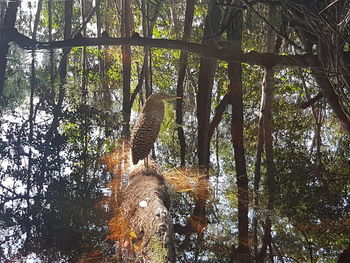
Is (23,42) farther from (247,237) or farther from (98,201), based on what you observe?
(247,237)

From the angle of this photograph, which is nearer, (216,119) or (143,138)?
(143,138)

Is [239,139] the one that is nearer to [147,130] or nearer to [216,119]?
[216,119]

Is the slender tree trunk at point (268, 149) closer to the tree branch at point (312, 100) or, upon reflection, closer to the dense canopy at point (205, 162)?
the dense canopy at point (205, 162)

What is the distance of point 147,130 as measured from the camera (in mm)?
4516

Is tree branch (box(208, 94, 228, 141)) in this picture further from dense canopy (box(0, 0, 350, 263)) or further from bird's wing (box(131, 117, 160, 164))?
bird's wing (box(131, 117, 160, 164))

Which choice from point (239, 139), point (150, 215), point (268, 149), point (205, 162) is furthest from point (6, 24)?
point (150, 215)

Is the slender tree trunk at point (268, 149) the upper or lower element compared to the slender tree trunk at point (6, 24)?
lower

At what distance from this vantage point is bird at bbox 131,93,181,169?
426cm

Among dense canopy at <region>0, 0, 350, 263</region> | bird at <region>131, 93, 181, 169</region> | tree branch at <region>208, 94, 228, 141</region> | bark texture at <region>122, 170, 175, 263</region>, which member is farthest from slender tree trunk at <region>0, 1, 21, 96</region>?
bark texture at <region>122, 170, 175, 263</region>

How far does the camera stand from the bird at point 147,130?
168 inches

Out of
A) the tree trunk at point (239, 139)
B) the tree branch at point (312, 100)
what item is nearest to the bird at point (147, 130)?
the tree trunk at point (239, 139)

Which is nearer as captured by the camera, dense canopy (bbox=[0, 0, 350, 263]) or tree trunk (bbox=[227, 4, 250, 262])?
dense canopy (bbox=[0, 0, 350, 263])

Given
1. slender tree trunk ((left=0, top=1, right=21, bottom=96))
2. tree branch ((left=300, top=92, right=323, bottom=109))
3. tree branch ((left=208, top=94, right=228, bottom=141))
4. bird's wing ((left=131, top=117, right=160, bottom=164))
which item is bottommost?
bird's wing ((left=131, top=117, right=160, bottom=164))

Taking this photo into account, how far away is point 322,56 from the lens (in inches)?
139
